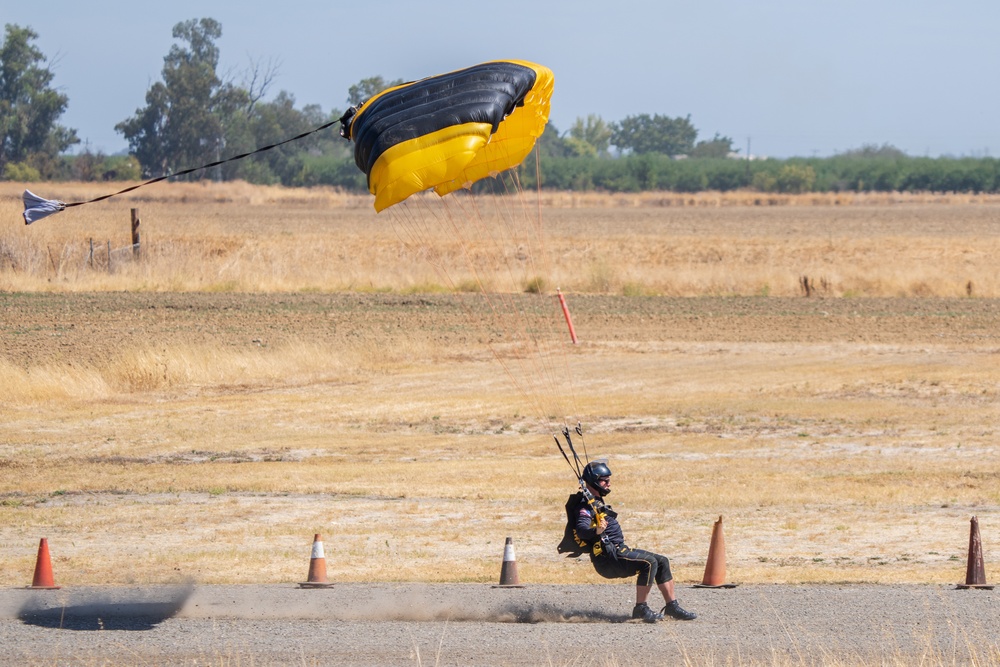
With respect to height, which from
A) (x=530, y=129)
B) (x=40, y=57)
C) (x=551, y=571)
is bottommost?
(x=551, y=571)

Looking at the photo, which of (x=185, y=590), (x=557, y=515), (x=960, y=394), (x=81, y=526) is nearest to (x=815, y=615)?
(x=557, y=515)

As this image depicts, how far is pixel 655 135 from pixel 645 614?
574 feet

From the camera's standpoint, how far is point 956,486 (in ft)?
48.6

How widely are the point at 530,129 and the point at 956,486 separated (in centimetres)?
689

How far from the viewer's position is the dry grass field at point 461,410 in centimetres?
1259

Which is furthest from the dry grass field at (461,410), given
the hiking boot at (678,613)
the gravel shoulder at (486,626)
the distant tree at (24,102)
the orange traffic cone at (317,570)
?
the distant tree at (24,102)

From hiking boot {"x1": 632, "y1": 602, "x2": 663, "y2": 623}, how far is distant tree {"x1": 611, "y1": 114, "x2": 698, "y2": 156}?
171 meters

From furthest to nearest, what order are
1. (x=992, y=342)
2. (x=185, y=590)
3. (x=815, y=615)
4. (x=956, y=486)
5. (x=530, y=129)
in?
(x=992, y=342), (x=956, y=486), (x=530, y=129), (x=185, y=590), (x=815, y=615)

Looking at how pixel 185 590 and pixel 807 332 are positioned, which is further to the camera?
pixel 807 332

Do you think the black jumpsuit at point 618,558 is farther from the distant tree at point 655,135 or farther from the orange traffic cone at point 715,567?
the distant tree at point 655,135

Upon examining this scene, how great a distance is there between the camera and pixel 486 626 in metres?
9.72

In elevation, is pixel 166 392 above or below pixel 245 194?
below

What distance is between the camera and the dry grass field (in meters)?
12.6

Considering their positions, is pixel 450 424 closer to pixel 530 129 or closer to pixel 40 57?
pixel 530 129
